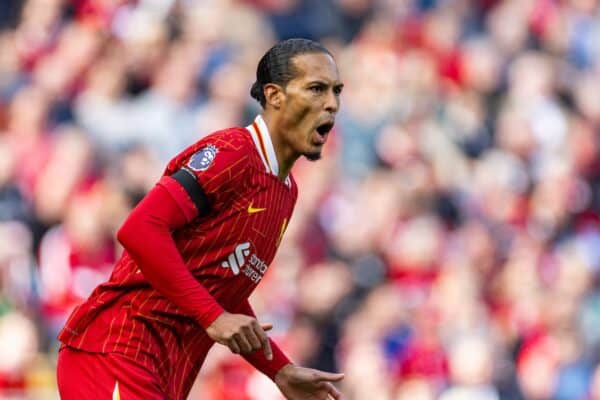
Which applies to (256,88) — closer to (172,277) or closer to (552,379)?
(172,277)

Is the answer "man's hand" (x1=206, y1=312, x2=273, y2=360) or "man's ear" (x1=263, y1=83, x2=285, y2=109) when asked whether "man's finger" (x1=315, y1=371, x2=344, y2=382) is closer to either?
"man's hand" (x1=206, y1=312, x2=273, y2=360)

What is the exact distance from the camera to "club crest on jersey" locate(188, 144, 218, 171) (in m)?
4.62

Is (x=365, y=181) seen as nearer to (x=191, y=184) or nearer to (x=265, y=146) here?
(x=265, y=146)

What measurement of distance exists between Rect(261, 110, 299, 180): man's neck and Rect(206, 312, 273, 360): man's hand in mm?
692

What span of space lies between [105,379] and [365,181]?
5.82 metres

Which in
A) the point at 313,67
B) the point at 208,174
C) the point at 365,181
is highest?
the point at 365,181

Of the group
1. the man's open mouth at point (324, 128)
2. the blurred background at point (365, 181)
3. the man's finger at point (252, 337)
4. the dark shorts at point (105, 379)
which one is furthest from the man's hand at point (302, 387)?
the blurred background at point (365, 181)

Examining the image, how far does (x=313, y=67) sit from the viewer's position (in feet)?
16.3

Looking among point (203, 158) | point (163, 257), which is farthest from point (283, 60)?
point (163, 257)

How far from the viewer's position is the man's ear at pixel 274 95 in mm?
4977

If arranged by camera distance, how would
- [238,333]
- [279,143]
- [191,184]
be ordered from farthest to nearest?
[279,143] < [191,184] < [238,333]

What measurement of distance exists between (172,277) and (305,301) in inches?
193

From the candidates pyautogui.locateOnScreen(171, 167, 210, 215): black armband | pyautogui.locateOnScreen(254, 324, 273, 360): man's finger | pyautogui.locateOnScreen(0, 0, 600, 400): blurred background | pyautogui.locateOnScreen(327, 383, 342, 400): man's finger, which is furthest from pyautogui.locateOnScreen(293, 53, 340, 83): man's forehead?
pyautogui.locateOnScreen(0, 0, 600, 400): blurred background

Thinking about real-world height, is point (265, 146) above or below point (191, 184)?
above
